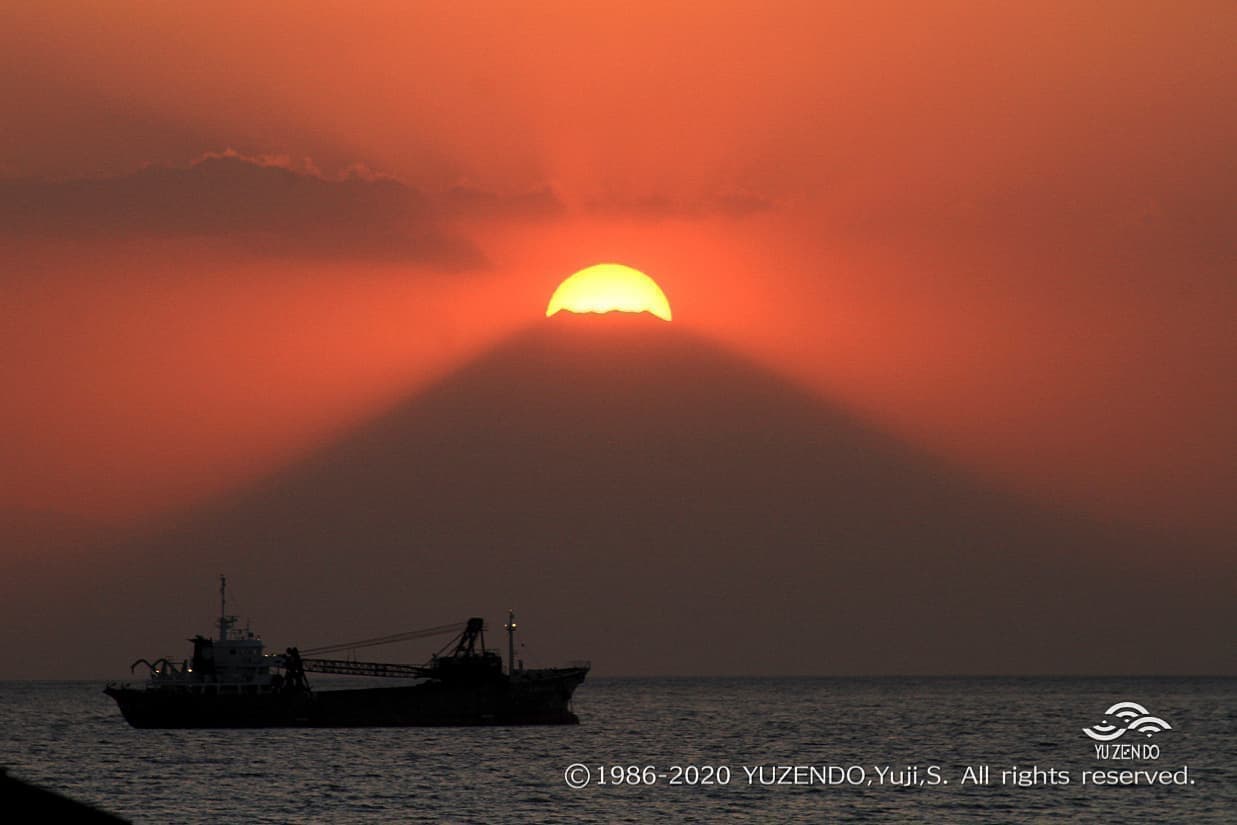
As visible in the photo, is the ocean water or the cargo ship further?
the cargo ship

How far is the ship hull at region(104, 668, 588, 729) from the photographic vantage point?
572ft

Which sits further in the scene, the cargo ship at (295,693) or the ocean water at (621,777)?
the cargo ship at (295,693)

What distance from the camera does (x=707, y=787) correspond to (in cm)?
11625

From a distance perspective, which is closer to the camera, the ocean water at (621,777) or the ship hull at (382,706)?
the ocean water at (621,777)

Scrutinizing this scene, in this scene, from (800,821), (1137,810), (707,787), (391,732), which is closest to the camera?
(800,821)

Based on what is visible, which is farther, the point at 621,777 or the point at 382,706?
the point at 382,706

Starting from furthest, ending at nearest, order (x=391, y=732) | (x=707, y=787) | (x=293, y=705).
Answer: (x=391, y=732)
(x=293, y=705)
(x=707, y=787)

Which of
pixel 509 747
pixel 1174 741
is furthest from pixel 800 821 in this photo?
pixel 1174 741

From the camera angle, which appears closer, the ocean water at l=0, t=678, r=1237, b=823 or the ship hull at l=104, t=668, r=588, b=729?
the ocean water at l=0, t=678, r=1237, b=823

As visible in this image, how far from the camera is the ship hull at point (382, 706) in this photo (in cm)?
17438

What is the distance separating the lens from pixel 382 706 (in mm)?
185375

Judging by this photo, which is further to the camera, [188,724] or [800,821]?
[188,724]

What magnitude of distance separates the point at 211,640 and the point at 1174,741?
319 feet

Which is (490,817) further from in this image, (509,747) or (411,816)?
(509,747)
